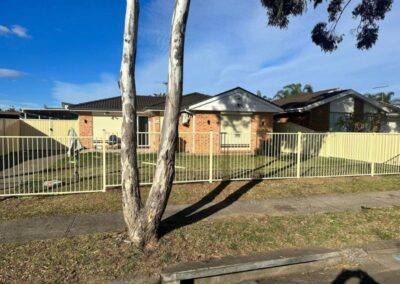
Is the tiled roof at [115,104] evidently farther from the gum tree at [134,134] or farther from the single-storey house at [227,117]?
the gum tree at [134,134]

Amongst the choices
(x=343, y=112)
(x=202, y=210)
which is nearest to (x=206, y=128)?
(x=343, y=112)

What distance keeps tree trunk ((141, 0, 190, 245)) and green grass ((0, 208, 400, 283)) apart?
0.52 m

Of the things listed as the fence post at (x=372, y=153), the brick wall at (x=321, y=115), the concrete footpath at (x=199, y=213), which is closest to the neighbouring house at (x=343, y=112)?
the brick wall at (x=321, y=115)

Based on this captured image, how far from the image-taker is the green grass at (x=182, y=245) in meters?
3.97

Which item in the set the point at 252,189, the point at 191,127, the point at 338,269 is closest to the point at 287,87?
the point at 191,127

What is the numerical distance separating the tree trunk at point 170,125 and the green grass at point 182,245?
1.69ft

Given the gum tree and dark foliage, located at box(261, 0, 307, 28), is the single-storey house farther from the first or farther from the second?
the gum tree

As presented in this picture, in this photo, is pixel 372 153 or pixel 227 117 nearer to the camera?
pixel 372 153

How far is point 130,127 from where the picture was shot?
4633mm

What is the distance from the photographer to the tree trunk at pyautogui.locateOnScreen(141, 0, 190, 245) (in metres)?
4.63

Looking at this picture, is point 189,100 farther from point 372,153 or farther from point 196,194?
point 196,194

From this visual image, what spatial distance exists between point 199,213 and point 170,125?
96.8 inches

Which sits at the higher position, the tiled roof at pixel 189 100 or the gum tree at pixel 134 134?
the tiled roof at pixel 189 100

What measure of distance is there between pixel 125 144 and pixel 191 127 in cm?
1300
